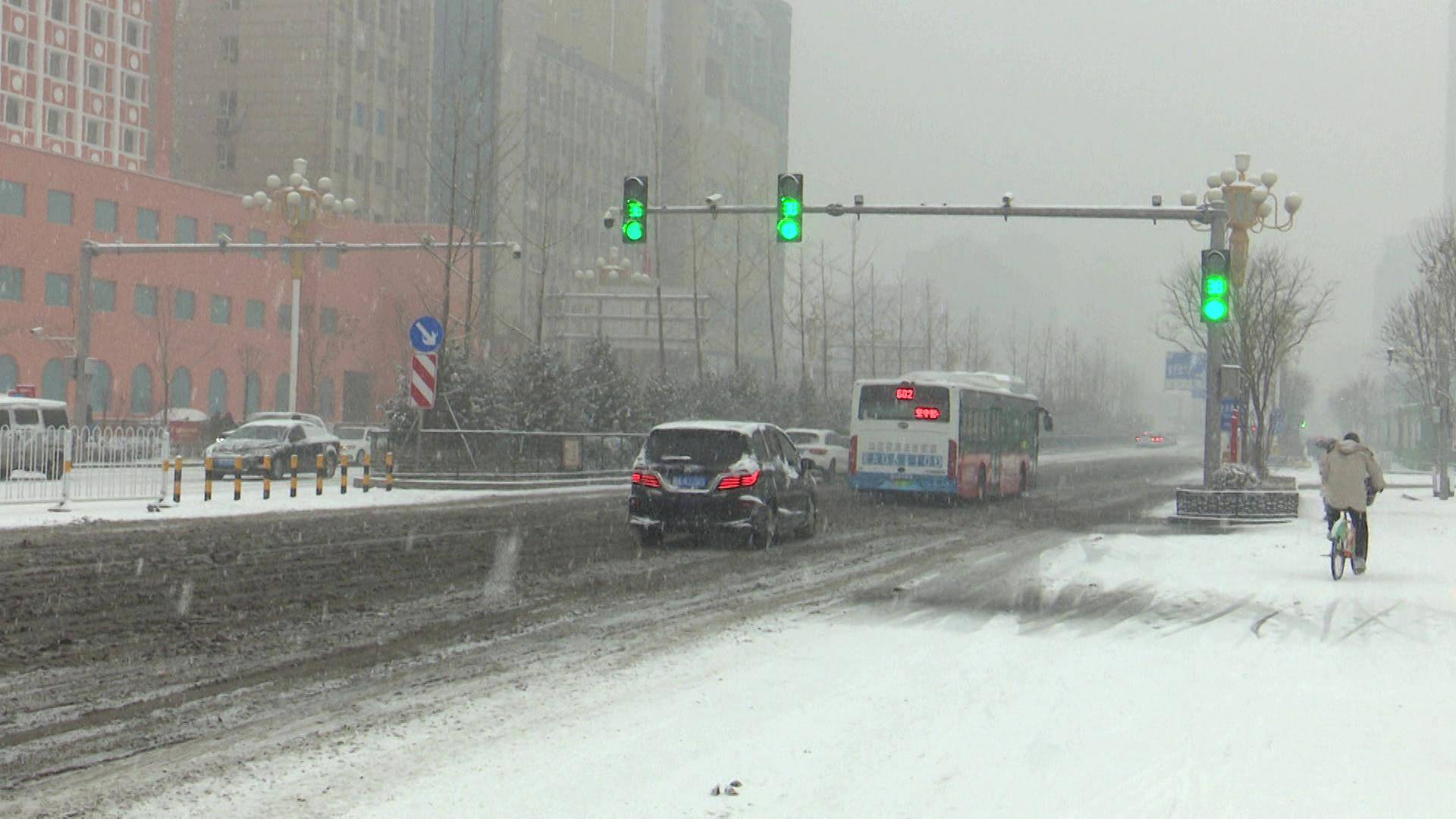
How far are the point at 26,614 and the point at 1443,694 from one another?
389 inches

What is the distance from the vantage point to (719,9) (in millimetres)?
135625

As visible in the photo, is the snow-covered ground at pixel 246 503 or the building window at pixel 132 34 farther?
the building window at pixel 132 34

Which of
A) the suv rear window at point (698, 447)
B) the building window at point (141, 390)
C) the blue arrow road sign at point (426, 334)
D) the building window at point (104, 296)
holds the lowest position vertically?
the suv rear window at point (698, 447)

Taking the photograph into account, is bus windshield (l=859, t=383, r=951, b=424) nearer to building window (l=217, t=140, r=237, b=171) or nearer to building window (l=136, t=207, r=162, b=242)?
building window (l=136, t=207, r=162, b=242)

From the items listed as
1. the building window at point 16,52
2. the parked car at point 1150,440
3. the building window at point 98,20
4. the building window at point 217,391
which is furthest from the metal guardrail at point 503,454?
the parked car at point 1150,440

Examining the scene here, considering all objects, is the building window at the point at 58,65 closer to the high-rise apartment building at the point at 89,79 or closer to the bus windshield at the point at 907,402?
the high-rise apartment building at the point at 89,79

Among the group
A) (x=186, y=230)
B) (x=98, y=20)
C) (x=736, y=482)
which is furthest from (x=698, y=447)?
(x=98, y=20)

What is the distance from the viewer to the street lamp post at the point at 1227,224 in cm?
2411

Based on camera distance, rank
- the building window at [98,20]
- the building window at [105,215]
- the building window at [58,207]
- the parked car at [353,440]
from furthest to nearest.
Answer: the building window at [98,20] < the building window at [105,215] < the building window at [58,207] < the parked car at [353,440]

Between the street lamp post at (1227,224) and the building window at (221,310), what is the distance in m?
55.5

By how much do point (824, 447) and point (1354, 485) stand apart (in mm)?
27154

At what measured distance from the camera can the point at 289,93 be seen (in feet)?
308

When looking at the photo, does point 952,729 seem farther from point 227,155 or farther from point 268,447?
point 227,155

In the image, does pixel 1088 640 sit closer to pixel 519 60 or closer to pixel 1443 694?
pixel 1443 694
